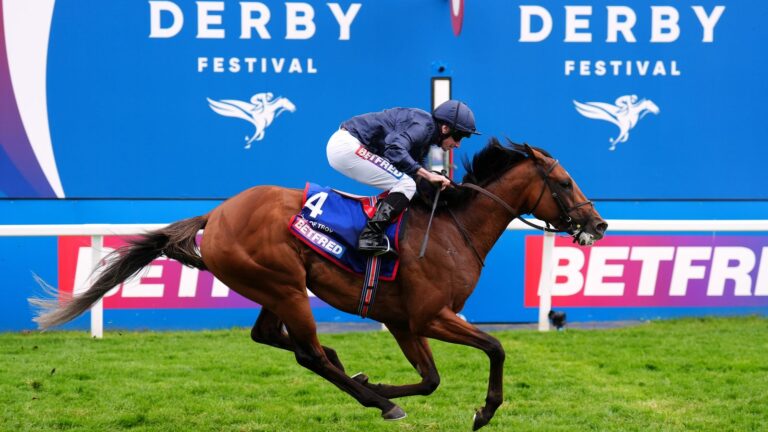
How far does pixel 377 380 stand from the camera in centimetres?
654

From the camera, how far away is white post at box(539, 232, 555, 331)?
27.2 feet

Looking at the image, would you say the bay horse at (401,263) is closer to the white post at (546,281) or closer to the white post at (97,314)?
the white post at (97,314)

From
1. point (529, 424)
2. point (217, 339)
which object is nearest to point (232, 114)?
point (217, 339)

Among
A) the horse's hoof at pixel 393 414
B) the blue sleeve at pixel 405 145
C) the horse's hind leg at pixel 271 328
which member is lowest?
the horse's hoof at pixel 393 414

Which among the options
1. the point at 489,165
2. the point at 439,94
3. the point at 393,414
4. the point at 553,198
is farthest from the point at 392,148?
the point at 439,94

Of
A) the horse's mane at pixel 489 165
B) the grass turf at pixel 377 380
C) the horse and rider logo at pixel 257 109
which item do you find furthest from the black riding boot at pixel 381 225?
the horse and rider logo at pixel 257 109

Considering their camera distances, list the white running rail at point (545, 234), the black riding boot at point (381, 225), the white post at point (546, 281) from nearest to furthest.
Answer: the black riding boot at point (381, 225), the white running rail at point (545, 234), the white post at point (546, 281)

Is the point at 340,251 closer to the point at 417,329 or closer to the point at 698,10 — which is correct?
the point at 417,329

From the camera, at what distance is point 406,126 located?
5.19m

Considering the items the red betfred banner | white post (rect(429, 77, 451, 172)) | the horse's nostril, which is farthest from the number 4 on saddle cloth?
the red betfred banner

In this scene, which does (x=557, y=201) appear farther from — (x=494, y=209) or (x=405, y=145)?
(x=405, y=145)

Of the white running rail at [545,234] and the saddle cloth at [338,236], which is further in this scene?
the white running rail at [545,234]

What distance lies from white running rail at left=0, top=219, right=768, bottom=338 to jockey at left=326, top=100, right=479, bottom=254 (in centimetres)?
310

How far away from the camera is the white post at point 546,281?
830cm
